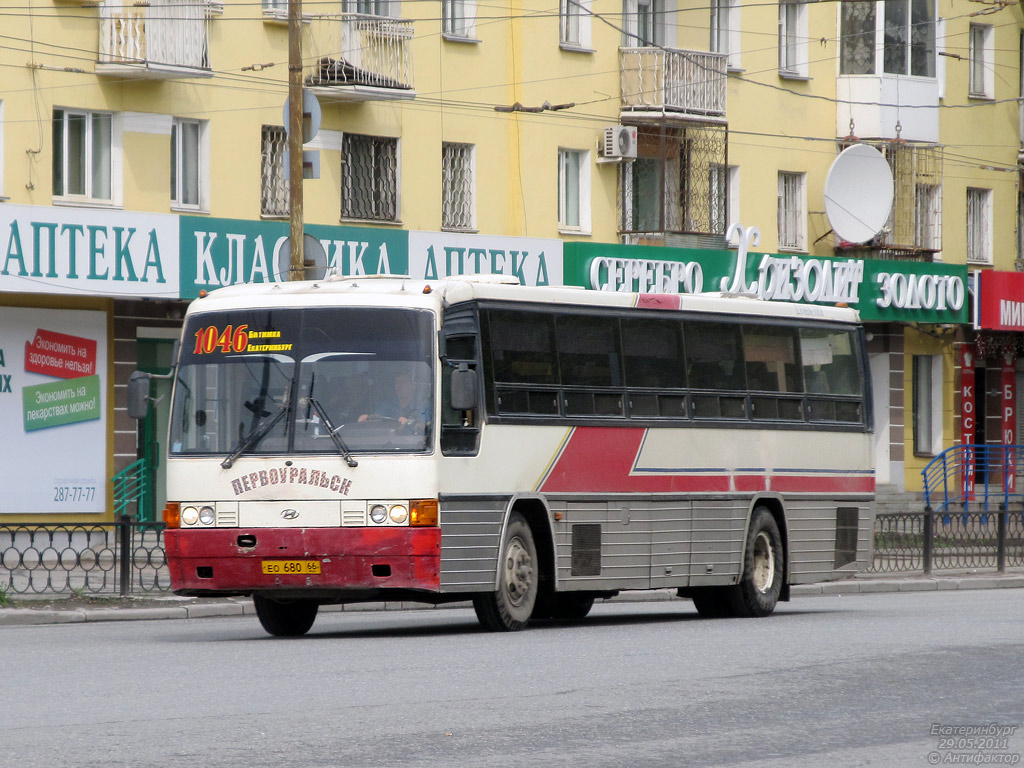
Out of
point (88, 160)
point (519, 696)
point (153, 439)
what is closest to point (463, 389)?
point (519, 696)

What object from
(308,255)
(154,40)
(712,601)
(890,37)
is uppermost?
(890,37)

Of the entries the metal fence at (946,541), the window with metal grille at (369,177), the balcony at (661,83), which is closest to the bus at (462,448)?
the metal fence at (946,541)

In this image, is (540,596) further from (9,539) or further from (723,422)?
(9,539)

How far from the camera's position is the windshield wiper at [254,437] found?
16609 millimetres

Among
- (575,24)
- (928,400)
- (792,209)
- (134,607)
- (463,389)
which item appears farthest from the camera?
(928,400)

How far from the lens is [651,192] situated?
39531 millimetres

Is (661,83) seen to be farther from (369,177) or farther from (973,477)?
(973,477)

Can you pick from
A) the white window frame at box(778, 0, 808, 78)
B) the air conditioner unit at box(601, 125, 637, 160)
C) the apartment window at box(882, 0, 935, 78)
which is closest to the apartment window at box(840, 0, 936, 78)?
the apartment window at box(882, 0, 935, 78)

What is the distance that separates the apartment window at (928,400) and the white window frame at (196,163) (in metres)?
18.8

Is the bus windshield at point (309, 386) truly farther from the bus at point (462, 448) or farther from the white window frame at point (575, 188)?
the white window frame at point (575, 188)

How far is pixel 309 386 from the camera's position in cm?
1659

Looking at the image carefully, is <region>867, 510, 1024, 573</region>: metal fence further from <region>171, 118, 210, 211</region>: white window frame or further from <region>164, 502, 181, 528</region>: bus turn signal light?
<region>164, 502, 181, 528</region>: bus turn signal light

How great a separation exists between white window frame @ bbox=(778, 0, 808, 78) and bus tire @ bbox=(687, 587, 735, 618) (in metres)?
23.2

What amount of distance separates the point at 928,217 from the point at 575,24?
10.6 m
